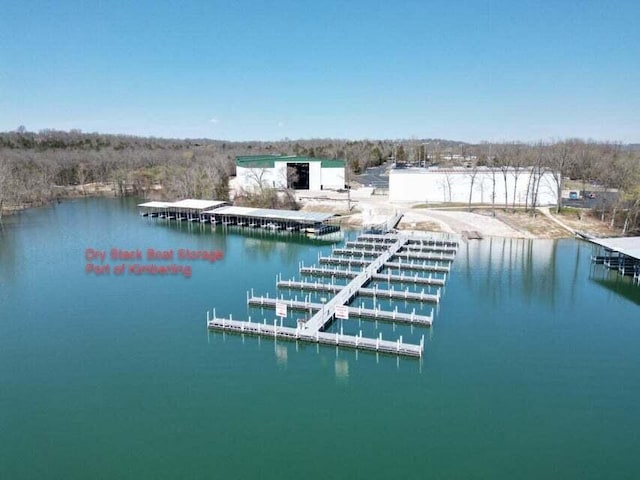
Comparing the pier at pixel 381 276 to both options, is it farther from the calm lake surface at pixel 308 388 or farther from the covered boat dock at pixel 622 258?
the covered boat dock at pixel 622 258

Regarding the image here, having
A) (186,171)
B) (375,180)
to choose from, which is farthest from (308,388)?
(375,180)

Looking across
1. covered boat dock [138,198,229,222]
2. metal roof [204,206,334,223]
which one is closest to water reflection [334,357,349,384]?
metal roof [204,206,334,223]

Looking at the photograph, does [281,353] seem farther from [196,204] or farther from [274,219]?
[196,204]

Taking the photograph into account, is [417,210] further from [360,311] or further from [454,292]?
[360,311]

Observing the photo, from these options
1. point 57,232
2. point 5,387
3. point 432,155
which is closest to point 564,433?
point 5,387

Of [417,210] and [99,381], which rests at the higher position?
[417,210]

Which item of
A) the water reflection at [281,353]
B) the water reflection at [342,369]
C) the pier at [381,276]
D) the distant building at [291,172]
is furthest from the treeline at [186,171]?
the water reflection at [281,353]
